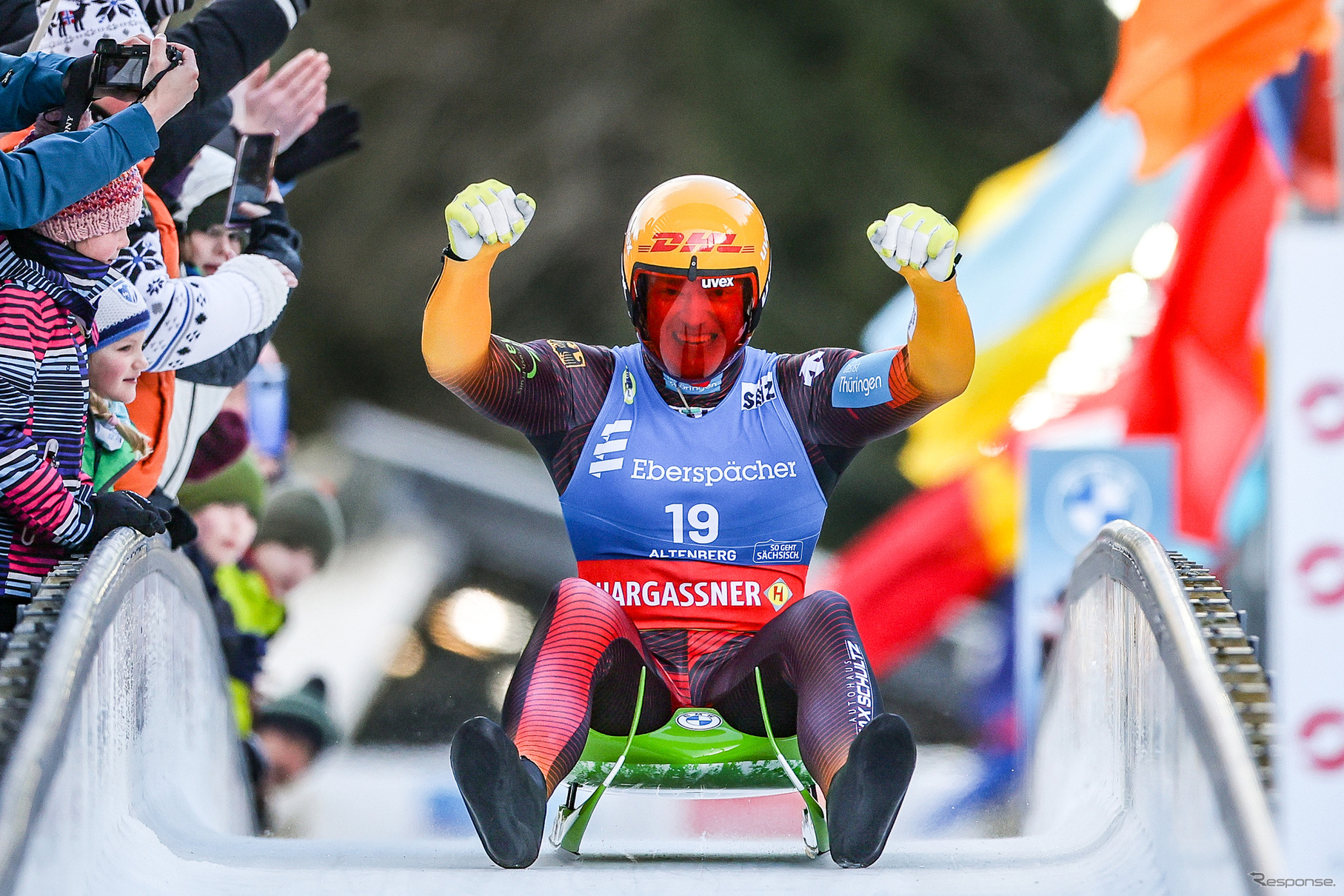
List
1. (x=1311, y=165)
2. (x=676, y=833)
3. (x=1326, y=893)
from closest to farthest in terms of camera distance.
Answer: (x=1326, y=893) → (x=676, y=833) → (x=1311, y=165)

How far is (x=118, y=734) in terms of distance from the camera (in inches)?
123

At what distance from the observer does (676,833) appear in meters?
6.39

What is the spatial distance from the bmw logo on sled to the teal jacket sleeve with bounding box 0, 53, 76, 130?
1.84 meters

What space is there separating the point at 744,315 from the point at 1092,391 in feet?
19.5

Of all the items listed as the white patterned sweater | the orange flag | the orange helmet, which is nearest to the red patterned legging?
the orange helmet

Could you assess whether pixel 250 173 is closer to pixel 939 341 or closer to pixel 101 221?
pixel 101 221

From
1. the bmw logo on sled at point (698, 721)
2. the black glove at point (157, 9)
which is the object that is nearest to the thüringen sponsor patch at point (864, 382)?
the bmw logo on sled at point (698, 721)

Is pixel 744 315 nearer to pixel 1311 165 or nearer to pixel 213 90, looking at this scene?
pixel 213 90

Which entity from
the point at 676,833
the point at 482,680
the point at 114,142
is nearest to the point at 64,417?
the point at 114,142

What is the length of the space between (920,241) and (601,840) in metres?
1.52

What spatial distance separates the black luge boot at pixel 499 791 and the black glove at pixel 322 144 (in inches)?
94.5

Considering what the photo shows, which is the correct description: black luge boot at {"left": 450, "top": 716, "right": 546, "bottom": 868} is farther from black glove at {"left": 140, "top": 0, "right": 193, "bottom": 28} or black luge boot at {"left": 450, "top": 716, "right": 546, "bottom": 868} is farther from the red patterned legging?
black glove at {"left": 140, "top": 0, "right": 193, "bottom": 28}

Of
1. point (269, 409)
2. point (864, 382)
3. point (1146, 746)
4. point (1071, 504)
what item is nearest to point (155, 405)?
point (864, 382)

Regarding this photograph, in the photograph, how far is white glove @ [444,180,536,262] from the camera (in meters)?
3.28
